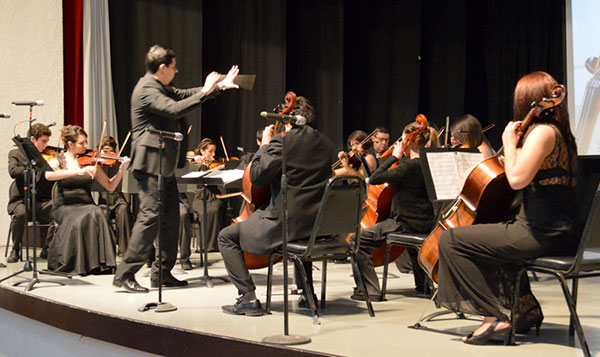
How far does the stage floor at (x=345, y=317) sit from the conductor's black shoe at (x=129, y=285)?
51mm

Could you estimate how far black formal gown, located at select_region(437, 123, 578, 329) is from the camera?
2.74 metres

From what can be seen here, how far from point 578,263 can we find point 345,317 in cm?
127

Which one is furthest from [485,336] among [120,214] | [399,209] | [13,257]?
[13,257]

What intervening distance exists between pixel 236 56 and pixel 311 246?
5.17 metres

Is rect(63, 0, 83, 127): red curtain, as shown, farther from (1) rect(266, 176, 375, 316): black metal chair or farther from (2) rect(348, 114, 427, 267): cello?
(1) rect(266, 176, 375, 316): black metal chair

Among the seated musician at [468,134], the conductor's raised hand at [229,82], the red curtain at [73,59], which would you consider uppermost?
the red curtain at [73,59]

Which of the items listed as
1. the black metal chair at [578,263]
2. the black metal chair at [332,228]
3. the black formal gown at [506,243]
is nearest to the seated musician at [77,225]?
the black metal chair at [332,228]

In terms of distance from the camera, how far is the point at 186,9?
7582 millimetres

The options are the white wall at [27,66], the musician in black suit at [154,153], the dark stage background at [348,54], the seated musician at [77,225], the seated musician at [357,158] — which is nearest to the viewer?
the musician in black suit at [154,153]

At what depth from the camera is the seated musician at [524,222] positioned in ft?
8.91

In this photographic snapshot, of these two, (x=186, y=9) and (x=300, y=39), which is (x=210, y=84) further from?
(x=300, y=39)

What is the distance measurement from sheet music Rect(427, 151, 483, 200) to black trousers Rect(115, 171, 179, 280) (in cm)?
165

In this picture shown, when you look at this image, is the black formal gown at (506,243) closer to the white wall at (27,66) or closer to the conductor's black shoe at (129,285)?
the conductor's black shoe at (129,285)


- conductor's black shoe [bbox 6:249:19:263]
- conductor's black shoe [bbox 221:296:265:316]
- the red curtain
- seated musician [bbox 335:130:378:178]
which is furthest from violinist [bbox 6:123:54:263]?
conductor's black shoe [bbox 221:296:265:316]
